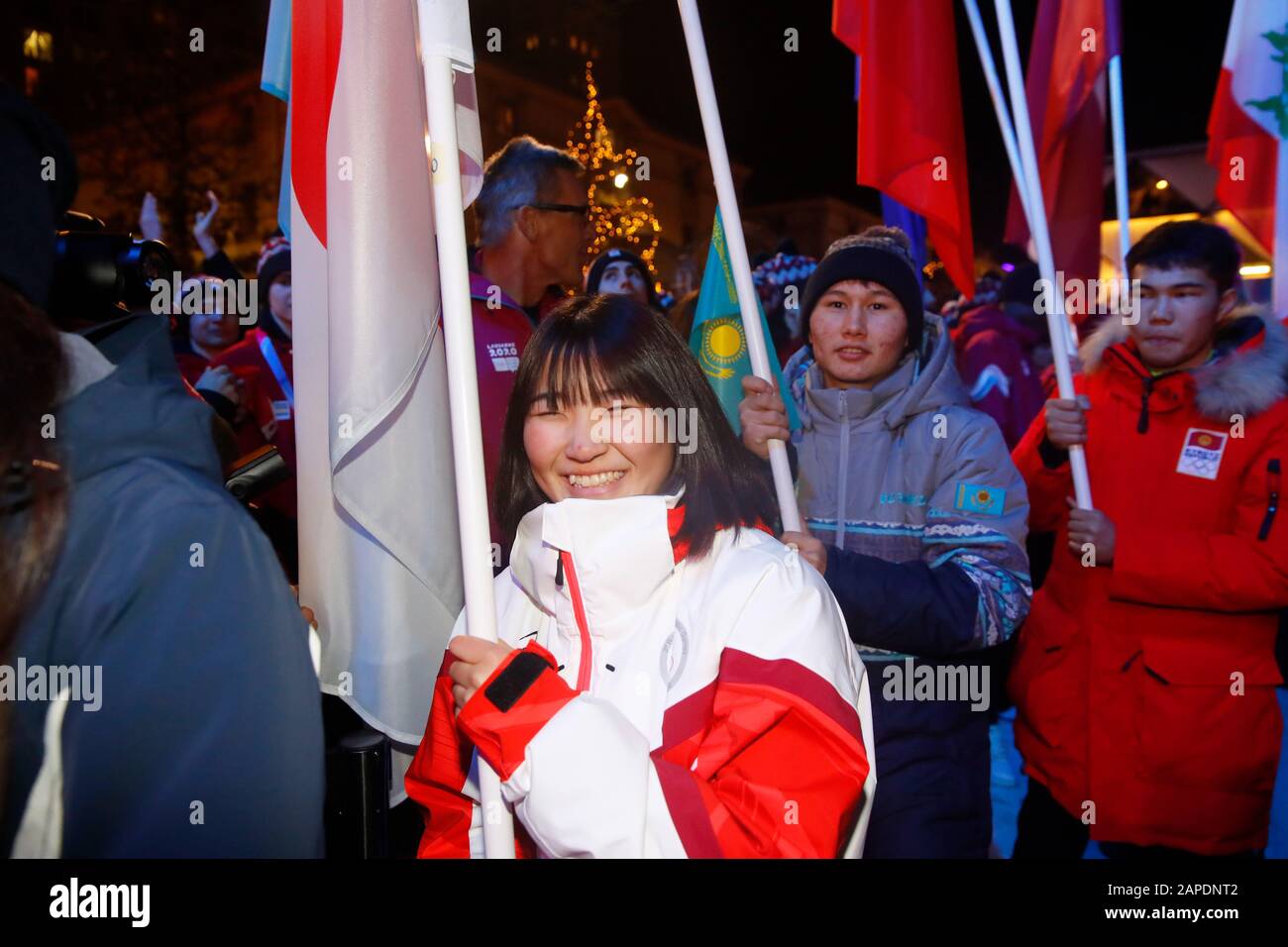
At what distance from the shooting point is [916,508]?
2.31 m

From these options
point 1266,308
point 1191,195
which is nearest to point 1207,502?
point 1266,308

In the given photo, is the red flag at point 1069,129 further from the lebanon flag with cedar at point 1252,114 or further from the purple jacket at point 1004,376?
the purple jacket at point 1004,376

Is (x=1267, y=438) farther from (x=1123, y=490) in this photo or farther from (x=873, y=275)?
(x=873, y=275)

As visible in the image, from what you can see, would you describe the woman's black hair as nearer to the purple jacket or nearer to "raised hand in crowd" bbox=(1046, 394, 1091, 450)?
"raised hand in crowd" bbox=(1046, 394, 1091, 450)

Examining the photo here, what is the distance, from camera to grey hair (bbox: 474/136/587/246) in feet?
9.40

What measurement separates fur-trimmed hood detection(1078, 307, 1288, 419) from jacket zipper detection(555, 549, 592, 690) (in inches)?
76.2

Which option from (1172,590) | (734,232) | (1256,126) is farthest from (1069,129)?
(734,232)

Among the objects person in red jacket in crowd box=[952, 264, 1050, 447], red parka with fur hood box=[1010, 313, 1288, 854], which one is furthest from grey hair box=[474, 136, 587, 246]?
person in red jacket in crowd box=[952, 264, 1050, 447]

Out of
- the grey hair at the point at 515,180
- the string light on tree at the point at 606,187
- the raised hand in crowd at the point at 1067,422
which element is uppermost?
the string light on tree at the point at 606,187

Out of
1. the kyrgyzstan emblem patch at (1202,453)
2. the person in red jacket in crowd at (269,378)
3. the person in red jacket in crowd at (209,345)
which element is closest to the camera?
the kyrgyzstan emblem patch at (1202,453)

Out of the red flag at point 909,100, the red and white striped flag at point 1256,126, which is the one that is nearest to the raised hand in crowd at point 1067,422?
the red flag at point 909,100

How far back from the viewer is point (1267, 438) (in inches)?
96.3

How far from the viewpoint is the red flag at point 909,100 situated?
8.50 ft

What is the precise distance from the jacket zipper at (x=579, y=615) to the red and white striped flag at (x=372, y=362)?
1.58 feet
